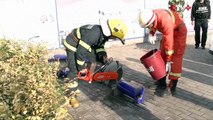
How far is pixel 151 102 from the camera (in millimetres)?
4836

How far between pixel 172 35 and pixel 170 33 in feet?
0.21

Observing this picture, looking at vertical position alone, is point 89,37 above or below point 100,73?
above

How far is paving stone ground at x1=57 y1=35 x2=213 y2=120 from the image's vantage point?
14.3 feet

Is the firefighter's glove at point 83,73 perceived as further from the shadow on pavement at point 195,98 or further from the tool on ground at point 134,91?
the shadow on pavement at point 195,98

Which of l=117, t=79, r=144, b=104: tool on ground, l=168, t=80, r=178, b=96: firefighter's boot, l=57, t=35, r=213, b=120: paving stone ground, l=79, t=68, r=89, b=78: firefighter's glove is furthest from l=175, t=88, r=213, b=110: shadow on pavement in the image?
l=79, t=68, r=89, b=78: firefighter's glove

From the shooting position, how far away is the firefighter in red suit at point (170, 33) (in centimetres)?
459

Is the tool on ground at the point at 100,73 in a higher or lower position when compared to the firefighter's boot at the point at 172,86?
higher

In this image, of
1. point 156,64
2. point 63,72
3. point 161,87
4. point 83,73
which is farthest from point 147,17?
point 63,72

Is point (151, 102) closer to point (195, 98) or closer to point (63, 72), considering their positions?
point (195, 98)

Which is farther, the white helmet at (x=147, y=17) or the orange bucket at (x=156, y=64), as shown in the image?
the orange bucket at (x=156, y=64)

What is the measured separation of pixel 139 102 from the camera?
4.75 m

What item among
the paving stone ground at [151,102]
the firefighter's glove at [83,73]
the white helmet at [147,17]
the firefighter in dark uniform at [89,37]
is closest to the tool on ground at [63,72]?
the paving stone ground at [151,102]

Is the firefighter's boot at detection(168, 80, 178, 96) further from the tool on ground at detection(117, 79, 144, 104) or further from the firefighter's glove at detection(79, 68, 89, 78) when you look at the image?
the firefighter's glove at detection(79, 68, 89, 78)

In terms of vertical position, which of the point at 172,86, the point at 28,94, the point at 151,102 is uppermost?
the point at 28,94
